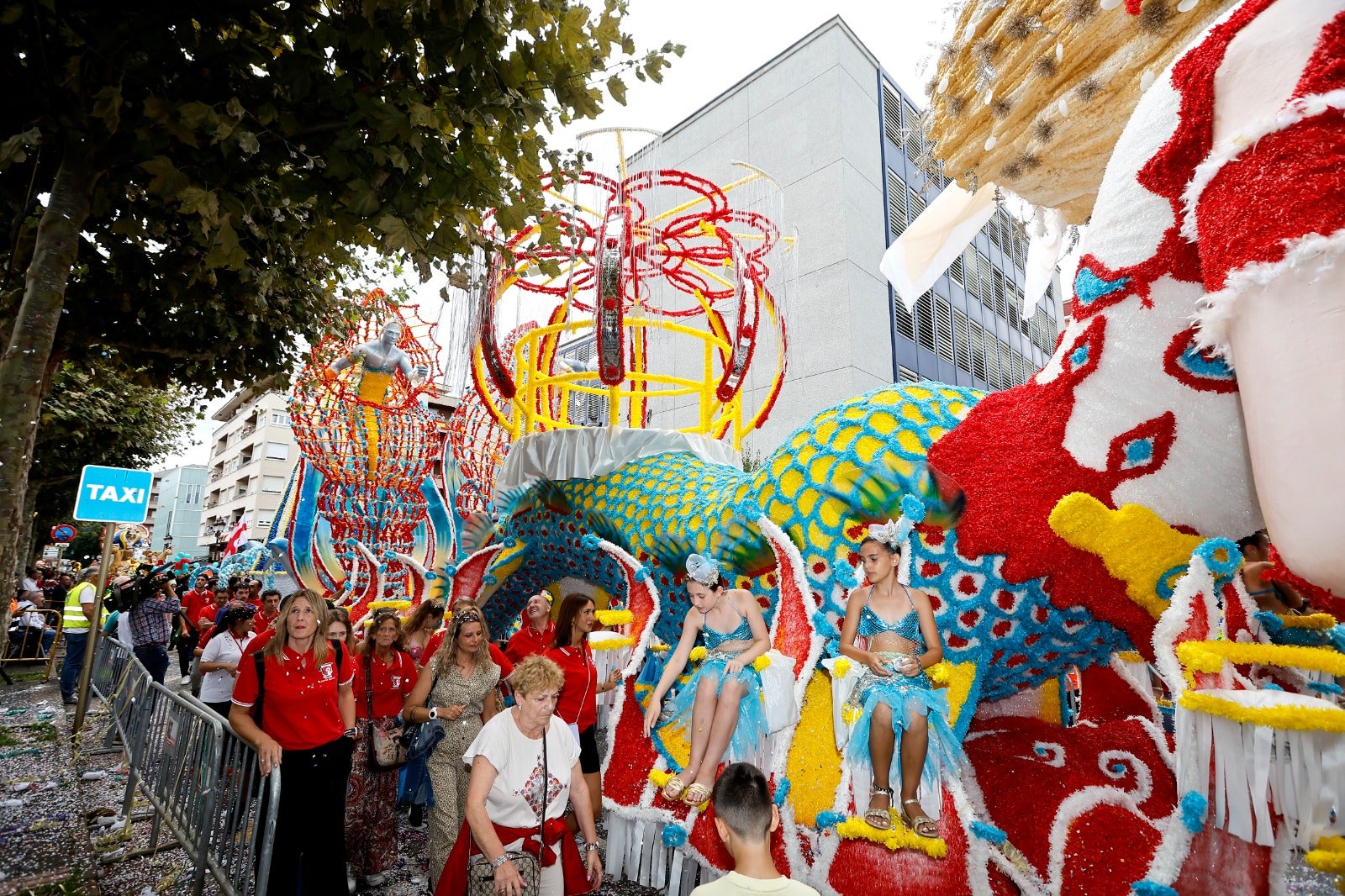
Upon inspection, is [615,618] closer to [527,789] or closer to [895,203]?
[527,789]

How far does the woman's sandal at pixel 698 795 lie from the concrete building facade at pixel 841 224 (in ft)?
36.5

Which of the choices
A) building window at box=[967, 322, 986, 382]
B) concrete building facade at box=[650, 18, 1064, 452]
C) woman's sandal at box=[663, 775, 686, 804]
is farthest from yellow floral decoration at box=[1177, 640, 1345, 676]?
building window at box=[967, 322, 986, 382]

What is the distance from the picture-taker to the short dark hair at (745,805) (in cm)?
188

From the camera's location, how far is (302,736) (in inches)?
130

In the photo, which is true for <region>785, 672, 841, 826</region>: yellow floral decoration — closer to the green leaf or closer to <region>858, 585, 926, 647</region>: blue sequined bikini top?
<region>858, 585, 926, 647</region>: blue sequined bikini top

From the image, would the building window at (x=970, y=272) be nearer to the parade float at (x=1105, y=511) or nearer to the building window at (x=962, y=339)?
the building window at (x=962, y=339)

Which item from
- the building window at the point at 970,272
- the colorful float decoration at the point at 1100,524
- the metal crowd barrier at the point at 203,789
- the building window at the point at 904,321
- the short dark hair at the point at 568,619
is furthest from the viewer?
the building window at the point at 970,272

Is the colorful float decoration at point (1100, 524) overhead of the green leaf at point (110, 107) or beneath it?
beneath

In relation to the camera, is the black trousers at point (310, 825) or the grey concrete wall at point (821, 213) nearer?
the black trousers at point (310, 825)

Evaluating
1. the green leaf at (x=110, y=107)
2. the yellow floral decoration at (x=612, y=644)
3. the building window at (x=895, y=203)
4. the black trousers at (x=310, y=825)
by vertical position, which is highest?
the building window at (x=895, y=203)

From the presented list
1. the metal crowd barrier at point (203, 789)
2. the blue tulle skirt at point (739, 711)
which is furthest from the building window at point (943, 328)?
the metal crowd barrier at point (203, 789)

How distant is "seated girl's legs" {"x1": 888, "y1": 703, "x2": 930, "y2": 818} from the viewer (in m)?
2.67

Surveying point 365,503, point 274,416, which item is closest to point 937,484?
point 365,503

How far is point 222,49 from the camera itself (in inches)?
105
